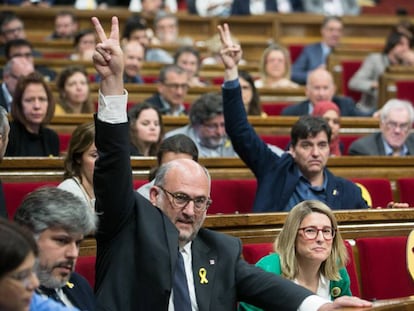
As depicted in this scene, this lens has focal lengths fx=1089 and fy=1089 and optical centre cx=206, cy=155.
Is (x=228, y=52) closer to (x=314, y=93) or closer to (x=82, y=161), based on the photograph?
(x=82, y=161)

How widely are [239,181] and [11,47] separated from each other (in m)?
2.83

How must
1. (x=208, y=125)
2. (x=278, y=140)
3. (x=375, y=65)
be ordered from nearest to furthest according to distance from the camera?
(x=208, y=125)
(x=278, y=140)
(x=375, y=65)

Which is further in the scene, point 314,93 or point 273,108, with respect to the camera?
point 273,108

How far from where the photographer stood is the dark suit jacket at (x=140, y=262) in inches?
121

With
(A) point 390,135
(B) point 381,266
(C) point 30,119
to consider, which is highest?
(C) point 30,119

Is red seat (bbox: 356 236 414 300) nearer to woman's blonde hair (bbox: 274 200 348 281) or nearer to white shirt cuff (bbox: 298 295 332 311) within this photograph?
woman's blonde hair (bbox: 274 200 348 281)

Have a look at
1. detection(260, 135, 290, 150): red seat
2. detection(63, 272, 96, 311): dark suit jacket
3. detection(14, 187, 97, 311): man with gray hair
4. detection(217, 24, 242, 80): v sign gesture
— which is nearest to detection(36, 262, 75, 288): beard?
detection(14, 187, 97, 311): man with gray hair

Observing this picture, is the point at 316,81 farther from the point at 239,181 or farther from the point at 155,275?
the point at 155,275

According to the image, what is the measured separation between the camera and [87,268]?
3.53 metres

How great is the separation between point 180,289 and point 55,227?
2.03 feet

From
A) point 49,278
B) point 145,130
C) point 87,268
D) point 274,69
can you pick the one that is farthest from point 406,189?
point 274,69

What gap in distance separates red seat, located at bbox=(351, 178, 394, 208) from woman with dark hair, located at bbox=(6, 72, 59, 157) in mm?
1549

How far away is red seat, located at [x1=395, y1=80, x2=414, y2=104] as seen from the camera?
27.9 ft

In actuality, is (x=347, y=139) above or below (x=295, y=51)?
below
